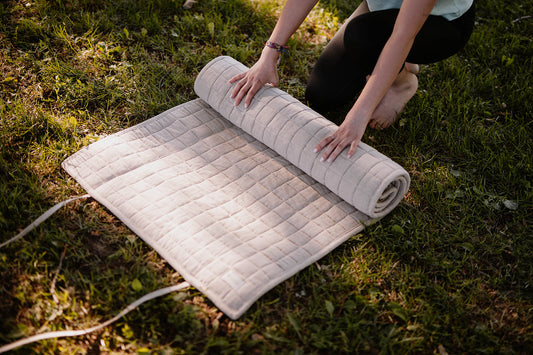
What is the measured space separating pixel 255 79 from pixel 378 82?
599 mm

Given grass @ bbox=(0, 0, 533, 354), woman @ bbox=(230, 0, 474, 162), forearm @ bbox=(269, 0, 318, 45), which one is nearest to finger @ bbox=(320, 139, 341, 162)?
woman @ bbox=(230, 0, 474, 162)

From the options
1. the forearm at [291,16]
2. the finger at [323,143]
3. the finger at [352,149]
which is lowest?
the finger at [323,143]

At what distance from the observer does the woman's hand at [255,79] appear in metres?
2.12

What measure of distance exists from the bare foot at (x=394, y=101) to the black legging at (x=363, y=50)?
134 millimetres

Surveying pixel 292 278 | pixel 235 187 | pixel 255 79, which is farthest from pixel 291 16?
pixel 292 278

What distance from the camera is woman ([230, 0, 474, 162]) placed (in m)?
1.86

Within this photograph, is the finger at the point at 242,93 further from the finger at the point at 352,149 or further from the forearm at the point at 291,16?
the finger at the point at 352,149

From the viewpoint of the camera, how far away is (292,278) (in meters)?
1.73

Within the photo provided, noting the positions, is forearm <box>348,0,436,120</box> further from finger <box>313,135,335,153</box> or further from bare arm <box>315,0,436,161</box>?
finger <box>313,135,335,153</box>

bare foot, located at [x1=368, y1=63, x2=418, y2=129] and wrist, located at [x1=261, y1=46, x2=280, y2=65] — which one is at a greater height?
wrist, located at [x1=261, y1=46, x2=280, y2=65]

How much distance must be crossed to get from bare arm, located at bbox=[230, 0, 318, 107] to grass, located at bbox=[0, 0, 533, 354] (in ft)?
1.45

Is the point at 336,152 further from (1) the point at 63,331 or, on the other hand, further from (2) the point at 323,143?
(1) the point at 63,331

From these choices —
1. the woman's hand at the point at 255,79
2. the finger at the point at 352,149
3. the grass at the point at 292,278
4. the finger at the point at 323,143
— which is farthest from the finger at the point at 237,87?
the finger at the point at 352,149

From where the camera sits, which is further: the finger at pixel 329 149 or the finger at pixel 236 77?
the finger at pixel 236 77
